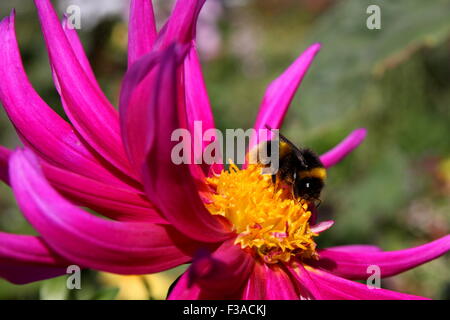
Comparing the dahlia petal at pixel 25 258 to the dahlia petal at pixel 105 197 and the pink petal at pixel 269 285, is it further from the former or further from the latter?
the pink petal at pixel 269 285

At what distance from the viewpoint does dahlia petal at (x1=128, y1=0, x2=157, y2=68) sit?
93cm

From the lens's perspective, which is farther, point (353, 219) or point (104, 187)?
point (353, 219)

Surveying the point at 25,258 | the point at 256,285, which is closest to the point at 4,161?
the point at 25,258

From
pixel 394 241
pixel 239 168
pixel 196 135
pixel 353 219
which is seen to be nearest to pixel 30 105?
pixel 196 135

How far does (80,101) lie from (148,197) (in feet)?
0.62

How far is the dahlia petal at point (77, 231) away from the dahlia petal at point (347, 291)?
27 centimetres

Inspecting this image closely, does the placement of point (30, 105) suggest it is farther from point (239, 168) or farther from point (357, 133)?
point (357, 133)

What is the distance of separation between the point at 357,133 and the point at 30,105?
630 millimetres

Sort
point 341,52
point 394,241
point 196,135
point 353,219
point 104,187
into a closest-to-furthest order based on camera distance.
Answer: point 104,187 → point 196,135 → point 341,52 → point 353,219 → point 394,241

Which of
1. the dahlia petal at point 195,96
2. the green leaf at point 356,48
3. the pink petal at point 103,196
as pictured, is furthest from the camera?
the green leaf at point 356,48

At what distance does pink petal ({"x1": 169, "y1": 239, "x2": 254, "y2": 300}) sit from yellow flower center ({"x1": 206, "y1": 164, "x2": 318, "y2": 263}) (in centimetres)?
6

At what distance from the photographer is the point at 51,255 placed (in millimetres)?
757

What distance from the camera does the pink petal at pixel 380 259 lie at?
942mm

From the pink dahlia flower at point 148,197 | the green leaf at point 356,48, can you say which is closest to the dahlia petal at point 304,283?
the pink dahlia flower at point 148,197
